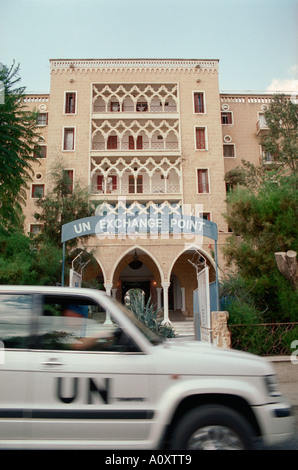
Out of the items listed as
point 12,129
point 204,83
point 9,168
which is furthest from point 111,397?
point 204,83

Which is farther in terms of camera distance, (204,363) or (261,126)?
(261,126)

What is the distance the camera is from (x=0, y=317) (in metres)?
2.74

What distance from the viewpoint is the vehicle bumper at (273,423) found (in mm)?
2543

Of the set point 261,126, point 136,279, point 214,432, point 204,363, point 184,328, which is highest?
point 261,126

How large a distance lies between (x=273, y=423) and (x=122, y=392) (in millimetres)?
1131

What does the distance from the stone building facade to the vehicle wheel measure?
19.2 m

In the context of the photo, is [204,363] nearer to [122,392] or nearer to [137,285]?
[122,392]

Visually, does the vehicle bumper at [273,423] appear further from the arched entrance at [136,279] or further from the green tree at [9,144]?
the arched entrance at [136,279]

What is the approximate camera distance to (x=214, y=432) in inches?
99.3

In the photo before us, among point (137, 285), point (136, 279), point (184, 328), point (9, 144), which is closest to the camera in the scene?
point (9, 144)

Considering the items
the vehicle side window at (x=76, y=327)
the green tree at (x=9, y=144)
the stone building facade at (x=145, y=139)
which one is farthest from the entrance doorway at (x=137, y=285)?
the vehicle side window at (x=76, y=327)

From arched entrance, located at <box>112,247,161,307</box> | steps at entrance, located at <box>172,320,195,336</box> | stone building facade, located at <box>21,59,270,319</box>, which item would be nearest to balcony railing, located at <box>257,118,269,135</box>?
stone building facade, located at <box>21,59,270,319</box>

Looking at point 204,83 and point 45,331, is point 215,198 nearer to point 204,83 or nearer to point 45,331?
point 204,83

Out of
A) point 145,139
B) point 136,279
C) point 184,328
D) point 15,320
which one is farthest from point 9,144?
point 136,279
